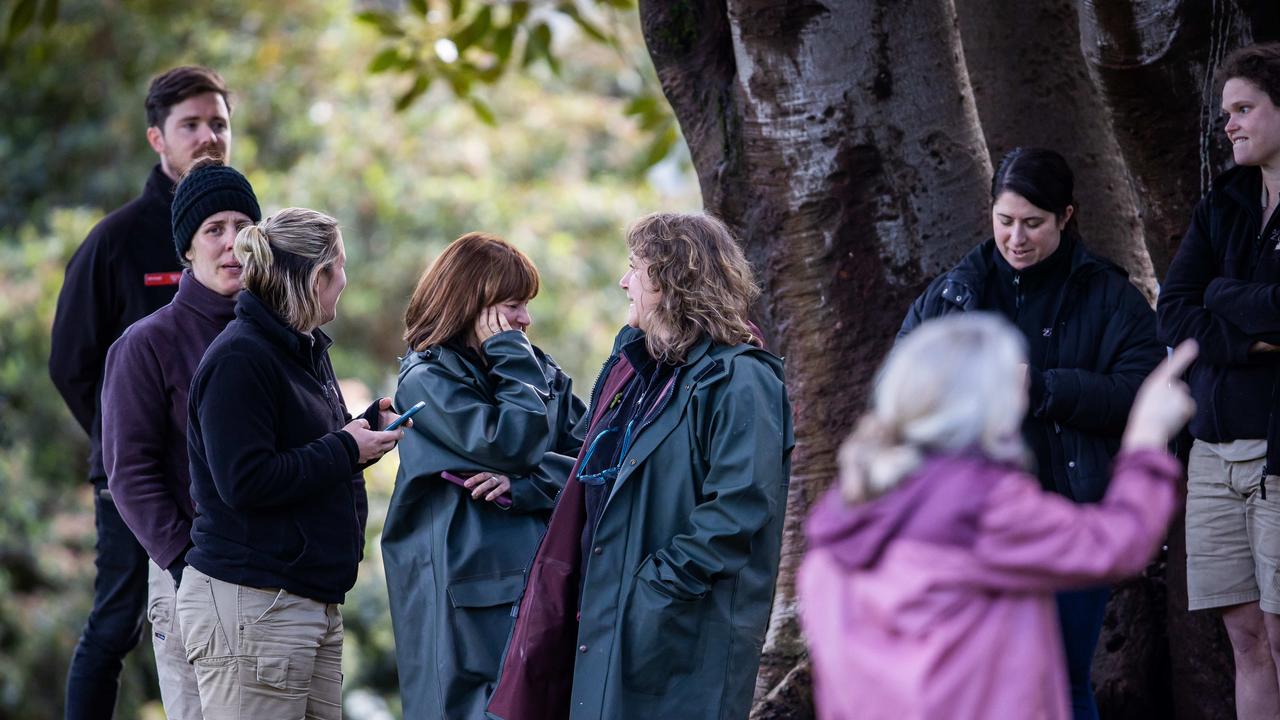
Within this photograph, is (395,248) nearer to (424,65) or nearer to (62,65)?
(62,65)

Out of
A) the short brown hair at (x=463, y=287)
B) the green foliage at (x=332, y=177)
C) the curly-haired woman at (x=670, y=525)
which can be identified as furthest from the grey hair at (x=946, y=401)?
the green foliage at (x=332, y=177)

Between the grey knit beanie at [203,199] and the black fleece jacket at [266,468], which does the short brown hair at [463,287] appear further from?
the grey knit beanie at [203,199]

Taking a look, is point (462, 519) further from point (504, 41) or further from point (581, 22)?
point (581, 22)

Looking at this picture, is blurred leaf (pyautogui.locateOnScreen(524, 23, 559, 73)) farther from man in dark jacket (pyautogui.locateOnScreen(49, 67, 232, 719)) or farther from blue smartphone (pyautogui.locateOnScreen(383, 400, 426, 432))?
blue smartphone (pyautogui.locateOnScreen(383, 400, 426, 432))

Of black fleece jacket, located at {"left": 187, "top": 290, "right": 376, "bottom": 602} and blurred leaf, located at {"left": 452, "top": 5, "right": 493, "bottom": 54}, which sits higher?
blurred leaf, located at {"left": 452, "top": 5, "right": 493, "bottom": 54}

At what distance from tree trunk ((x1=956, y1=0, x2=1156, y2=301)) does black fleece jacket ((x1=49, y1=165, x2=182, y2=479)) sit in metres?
3.13

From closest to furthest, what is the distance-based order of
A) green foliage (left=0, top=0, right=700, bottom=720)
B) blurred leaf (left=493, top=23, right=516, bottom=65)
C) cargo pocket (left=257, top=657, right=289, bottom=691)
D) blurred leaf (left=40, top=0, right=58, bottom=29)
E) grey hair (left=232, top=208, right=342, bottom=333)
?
cargo pocket (left=257, top=657, right=289, bottom=691), grey hair (left=232, top=208, right=342, bottom=333), blurred leaf (left=40, top=0, right=58, bottom=29), blurred leaf (left=493, top=23, right=516, bottom=65), green foliage (left=0, top=0, right=700, bottom=720)

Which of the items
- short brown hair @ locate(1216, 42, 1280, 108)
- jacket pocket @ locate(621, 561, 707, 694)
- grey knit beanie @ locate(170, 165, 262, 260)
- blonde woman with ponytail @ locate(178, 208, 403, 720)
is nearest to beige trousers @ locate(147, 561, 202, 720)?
blonde woman with ponytail @ locate(178, 208, 403, 720)

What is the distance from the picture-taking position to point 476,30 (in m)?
7.78

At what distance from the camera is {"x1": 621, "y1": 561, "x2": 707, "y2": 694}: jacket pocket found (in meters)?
3.62

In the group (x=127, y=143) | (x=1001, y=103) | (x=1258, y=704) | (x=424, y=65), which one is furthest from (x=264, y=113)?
(x=1258, y=704)

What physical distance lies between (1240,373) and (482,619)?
2.18 metres

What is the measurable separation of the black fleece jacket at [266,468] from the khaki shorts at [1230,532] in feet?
7.51

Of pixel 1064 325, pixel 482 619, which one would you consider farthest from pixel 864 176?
pixel 482 619
